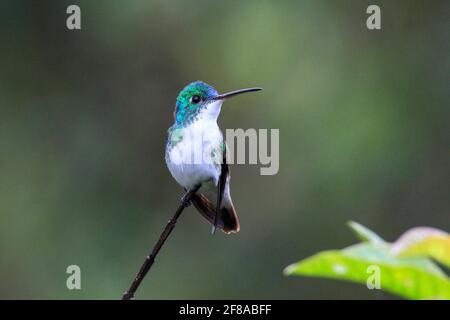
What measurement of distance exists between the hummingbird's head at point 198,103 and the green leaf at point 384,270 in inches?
95.4

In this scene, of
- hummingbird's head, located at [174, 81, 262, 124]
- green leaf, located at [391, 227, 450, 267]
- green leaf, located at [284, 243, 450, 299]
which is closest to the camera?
green leaf, located at [391, 227, 450, 267]

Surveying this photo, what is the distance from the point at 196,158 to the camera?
3.65 meters

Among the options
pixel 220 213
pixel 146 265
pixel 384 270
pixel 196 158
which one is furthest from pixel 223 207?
pixel 384 270

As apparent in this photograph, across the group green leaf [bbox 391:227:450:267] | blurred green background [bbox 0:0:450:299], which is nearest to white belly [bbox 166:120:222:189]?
green leaf [bbox 391:227:450:267]

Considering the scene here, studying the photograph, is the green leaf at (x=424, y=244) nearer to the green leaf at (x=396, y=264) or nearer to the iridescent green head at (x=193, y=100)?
the green leaf at (x=396, y=264)

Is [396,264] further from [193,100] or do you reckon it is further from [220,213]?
[193,100]

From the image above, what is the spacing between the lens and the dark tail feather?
12.8 ft

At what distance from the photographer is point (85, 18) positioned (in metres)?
9.52

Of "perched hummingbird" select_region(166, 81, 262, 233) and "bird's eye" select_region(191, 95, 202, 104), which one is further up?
"bird's eye" select_region(191, 95, 202, 104)

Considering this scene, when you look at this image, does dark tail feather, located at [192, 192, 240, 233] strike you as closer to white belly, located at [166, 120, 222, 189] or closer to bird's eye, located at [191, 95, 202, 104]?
white belly, located at [166, 120, 222, 189]

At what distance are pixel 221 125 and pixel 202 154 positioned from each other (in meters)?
5.93

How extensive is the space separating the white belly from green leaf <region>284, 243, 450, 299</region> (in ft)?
5.91

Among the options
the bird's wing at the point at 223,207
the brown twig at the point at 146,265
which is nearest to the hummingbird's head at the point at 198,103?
the bird's wing at the point at 223,207

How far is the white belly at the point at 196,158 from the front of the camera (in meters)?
3.60
